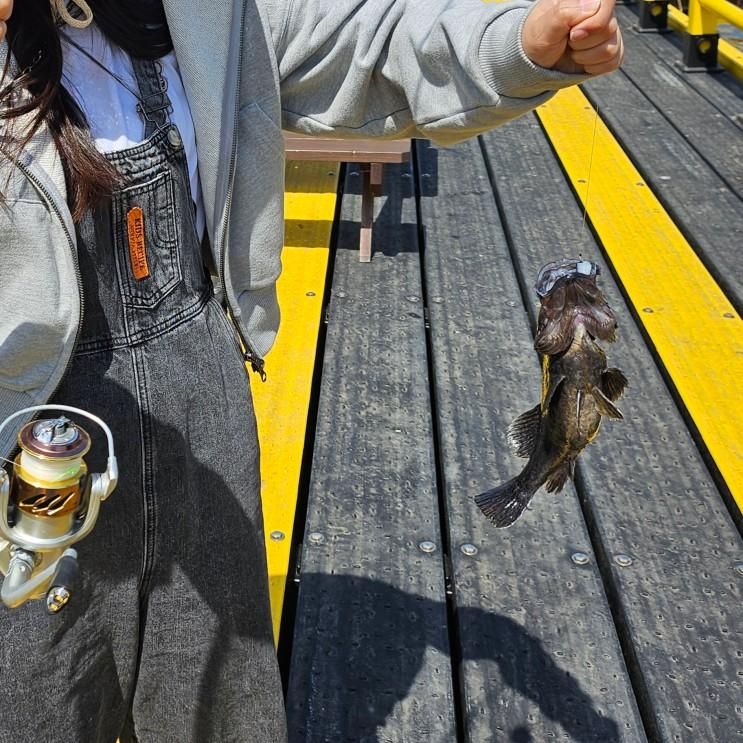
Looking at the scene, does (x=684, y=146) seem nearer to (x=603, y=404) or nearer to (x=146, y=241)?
(x=603, y=404)

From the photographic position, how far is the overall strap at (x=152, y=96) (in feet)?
4.83

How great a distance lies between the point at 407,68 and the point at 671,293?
2.43m

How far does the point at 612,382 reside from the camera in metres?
1.82

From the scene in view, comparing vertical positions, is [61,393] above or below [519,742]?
above

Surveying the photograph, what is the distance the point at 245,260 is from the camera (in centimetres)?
167

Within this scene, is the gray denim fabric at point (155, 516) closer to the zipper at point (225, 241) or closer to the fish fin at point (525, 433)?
the zipper at point (225, 241)

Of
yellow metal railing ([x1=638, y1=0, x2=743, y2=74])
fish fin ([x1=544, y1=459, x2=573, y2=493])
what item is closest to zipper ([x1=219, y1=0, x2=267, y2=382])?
fish fin ([x1=544, y1=459, x2=573, y2=493])

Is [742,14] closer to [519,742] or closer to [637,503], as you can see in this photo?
[637,503]

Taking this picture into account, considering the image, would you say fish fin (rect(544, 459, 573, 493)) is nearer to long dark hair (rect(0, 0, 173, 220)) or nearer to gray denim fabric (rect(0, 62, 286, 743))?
gray denim fabric (rect(0, 62, 286, 743))

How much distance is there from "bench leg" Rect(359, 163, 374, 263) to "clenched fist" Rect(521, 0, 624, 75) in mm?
2619

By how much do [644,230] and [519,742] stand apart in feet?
8.63

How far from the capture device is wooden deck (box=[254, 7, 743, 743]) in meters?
2.32

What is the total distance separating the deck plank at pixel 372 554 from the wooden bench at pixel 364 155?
401 mm

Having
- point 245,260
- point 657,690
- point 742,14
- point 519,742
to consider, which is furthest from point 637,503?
point 742,14
